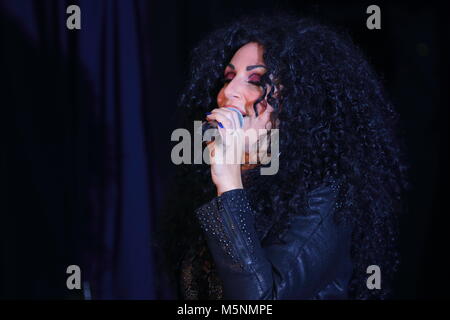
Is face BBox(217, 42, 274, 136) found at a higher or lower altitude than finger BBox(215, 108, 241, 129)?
higher

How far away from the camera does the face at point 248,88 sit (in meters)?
1.09

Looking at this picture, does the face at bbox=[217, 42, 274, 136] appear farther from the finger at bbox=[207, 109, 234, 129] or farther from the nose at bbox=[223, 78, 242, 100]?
the finger at bbox=[207, 109, 234, 129]

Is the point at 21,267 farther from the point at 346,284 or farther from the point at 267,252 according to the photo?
the point at 346,284

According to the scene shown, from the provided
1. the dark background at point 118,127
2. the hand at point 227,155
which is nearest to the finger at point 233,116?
the hand at point 227,155

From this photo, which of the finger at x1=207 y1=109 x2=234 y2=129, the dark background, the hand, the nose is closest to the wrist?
the hand

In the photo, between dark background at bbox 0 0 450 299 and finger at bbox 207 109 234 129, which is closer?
finger at bbox 207 109 234 129

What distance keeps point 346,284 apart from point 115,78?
0.99m

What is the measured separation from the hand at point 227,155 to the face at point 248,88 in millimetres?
121

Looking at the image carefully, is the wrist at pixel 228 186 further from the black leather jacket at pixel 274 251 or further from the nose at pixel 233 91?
the nose at pixel 233 91

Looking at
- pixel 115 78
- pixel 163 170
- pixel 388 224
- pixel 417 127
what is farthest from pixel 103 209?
pixel 417 127

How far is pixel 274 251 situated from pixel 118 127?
0.83 metres

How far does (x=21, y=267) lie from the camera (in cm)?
144

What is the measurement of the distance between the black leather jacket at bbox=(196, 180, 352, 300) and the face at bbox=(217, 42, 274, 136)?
22 cm

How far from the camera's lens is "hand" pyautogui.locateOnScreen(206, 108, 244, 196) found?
944 millimetres
